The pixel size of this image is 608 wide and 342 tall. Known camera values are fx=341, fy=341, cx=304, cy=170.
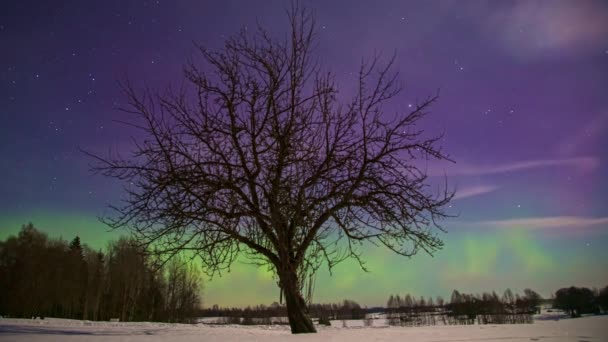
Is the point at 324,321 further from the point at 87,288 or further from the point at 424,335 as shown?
the point at 87,288

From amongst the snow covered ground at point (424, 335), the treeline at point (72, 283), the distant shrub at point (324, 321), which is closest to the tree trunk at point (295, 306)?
the snow covered ground at point (424, 335)

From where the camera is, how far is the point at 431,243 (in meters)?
7.23

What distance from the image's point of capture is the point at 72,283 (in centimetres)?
3938

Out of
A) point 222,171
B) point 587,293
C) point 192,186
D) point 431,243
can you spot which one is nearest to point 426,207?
point 431,243

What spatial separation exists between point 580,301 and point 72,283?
155 feet

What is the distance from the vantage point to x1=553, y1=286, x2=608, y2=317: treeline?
460 cm

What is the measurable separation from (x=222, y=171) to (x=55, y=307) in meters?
48.1

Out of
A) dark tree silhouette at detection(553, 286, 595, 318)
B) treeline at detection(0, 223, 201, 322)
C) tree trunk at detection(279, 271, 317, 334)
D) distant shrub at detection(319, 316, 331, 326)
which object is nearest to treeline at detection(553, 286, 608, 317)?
dark tree silhouette at detection(553, 286, 595, 318)

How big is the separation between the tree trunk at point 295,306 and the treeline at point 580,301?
14.9 feet

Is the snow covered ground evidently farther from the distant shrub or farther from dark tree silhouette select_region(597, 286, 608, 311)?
the distant shrub

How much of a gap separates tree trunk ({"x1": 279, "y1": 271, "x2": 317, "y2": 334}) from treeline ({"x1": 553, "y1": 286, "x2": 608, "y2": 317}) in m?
4.54

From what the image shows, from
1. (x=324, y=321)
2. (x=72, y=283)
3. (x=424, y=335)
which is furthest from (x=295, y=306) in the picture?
(x=72, y=283)

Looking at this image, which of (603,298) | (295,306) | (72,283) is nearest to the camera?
(603,298)

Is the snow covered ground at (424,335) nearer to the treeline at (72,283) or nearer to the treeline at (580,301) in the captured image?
the treeline at (580,301)
